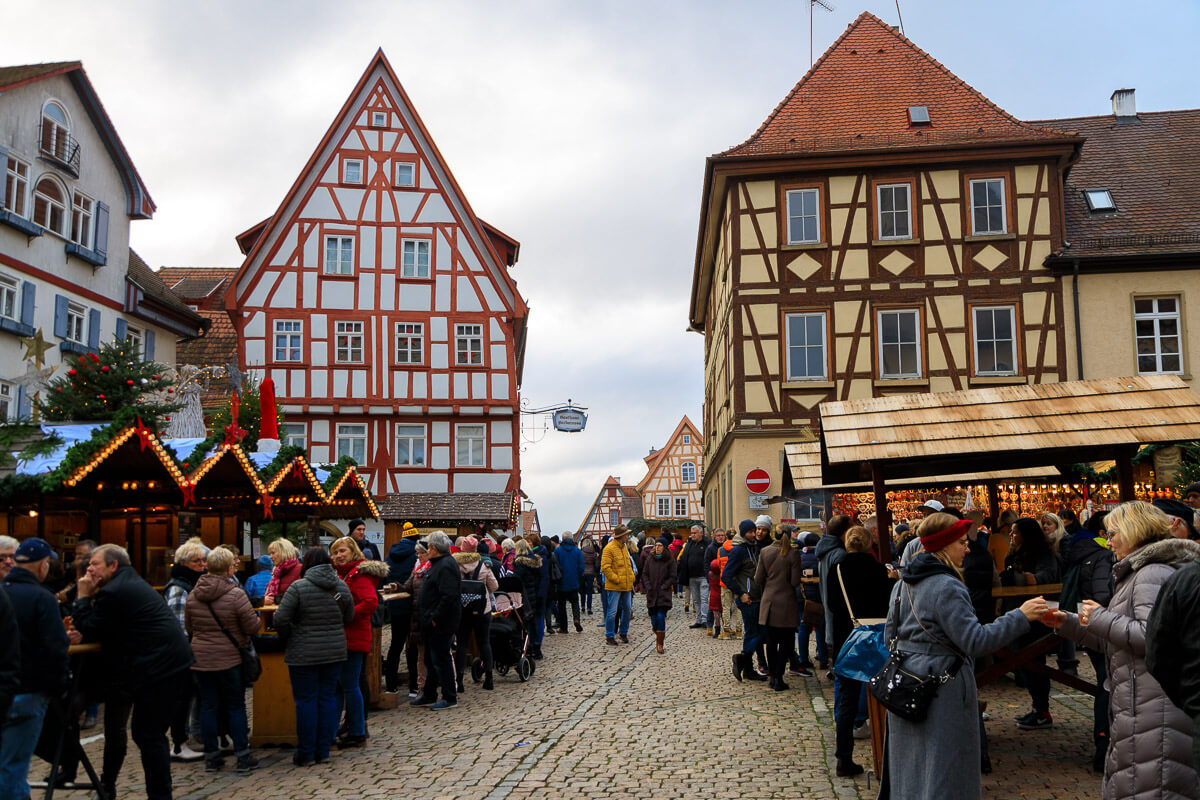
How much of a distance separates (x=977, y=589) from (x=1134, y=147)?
26027 millimetres

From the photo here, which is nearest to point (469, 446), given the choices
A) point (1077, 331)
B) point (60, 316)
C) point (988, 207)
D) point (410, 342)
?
point (410, 342)

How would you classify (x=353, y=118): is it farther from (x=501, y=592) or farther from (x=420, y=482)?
(x=501, y=592)

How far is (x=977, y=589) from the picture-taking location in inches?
360

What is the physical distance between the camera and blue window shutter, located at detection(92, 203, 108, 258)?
2711 cm

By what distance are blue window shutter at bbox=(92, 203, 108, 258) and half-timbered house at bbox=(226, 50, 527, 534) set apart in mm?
6988

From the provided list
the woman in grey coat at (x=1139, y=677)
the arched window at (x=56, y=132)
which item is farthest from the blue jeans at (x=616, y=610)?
the arched window at (x=56, y=132)

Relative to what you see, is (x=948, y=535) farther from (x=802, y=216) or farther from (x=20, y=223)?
(x=20, y=223)

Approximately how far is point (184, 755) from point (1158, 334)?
24.0m

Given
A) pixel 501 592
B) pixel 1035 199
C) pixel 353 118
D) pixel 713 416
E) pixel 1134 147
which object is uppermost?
pixel 353 118

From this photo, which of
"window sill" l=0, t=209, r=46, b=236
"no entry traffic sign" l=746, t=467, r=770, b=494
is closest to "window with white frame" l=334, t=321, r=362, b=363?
"window sill" l=0, t=209, r=46, b=236

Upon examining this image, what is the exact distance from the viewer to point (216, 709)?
29.5ft

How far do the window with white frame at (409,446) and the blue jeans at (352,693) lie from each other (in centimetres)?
2484

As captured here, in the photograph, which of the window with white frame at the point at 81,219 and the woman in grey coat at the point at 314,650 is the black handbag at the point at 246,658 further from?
the window with white frame at the point at 81,219

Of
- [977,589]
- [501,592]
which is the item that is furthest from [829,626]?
[501,592]
